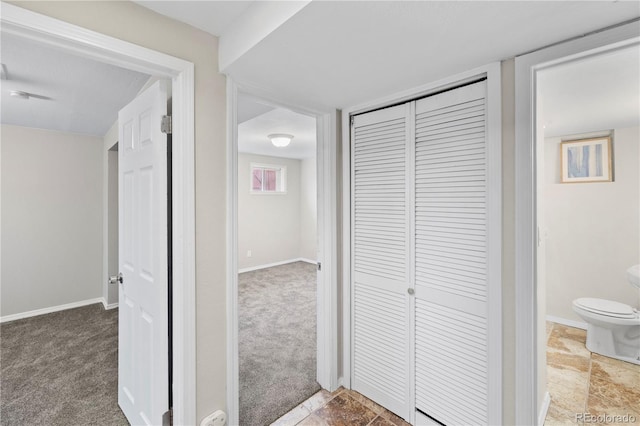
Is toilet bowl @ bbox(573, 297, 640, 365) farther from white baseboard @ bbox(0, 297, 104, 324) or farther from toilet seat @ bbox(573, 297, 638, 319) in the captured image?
white baseboard @ bbox(0, 297, 104, 324)

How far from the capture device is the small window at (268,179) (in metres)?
5.95

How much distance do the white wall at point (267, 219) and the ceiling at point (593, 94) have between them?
4694mm

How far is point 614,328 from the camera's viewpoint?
247 centimetres

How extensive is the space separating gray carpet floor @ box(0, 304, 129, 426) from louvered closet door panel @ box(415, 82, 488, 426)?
197 cm

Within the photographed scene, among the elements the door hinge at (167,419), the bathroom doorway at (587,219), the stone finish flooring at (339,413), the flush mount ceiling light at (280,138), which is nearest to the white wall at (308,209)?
the flush mount ceiling light at (280,138)

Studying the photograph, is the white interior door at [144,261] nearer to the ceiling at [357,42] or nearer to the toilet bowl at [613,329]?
the ceiling at [357,42]

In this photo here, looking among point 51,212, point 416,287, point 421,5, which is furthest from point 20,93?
point 416,287

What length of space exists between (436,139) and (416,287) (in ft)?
2.92

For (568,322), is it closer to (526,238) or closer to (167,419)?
(526,238)

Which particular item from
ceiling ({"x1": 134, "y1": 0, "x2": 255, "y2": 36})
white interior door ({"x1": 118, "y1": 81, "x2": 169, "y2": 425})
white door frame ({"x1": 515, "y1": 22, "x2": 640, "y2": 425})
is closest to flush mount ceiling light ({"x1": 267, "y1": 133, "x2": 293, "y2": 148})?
white interior door ({"x1": 118, "y1": 81, "x2": 169, "y2": 425})

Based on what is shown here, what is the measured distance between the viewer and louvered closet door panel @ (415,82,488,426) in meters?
1.47

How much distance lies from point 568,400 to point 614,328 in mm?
1012

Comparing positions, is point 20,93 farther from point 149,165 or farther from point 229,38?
point 229,38

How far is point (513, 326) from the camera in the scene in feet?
4.43
